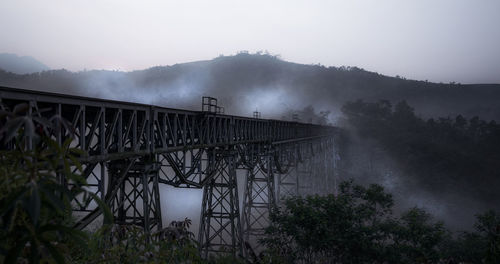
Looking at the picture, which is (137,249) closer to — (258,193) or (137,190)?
(137,190)

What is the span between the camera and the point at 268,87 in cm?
14900

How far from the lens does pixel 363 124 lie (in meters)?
68.0

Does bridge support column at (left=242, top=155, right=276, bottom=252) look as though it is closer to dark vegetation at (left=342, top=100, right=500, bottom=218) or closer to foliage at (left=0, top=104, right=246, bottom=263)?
foliage at (left=0, top=104, right=246, bottom=263)

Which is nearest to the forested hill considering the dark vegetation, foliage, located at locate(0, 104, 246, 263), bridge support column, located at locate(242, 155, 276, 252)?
the dark vegetation

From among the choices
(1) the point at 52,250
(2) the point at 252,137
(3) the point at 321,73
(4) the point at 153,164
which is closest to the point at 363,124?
(2) the point at 252,137

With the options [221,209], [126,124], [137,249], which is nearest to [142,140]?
[126,124]

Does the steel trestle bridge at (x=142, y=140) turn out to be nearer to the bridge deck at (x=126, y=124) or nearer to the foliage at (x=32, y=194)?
the bridge deck at (x=126, y=124)

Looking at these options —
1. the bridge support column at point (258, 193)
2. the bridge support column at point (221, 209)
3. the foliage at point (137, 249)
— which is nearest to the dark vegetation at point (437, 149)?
the bridge support column at point (258, 193)

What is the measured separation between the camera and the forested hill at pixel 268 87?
123m

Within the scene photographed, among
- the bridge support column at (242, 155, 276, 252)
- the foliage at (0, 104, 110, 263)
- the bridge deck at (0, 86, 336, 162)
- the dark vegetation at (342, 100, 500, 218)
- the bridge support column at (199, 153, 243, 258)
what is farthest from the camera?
the dark vegetation at (342, 100, 500, 218)

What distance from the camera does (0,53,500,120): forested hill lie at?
123 m

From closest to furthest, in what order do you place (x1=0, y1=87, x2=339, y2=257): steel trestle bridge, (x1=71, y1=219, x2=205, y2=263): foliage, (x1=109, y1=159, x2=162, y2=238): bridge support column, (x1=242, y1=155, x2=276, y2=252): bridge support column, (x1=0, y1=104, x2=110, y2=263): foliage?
(x1=0, y1=104, x2=110, y2=263): foliage, (x1=71, y1=219, x2=205, y2=263): foliage, (x1=0, y1=87, x2=339, y2=257): steel trestle bridge, (x1=109, y1=159, x2=162, y2=238): bridge support column, (x1=242, y1=155, x2=276, y2=252): bridge support column

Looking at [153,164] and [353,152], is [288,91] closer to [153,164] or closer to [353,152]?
[353,152]

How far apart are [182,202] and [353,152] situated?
103ft
